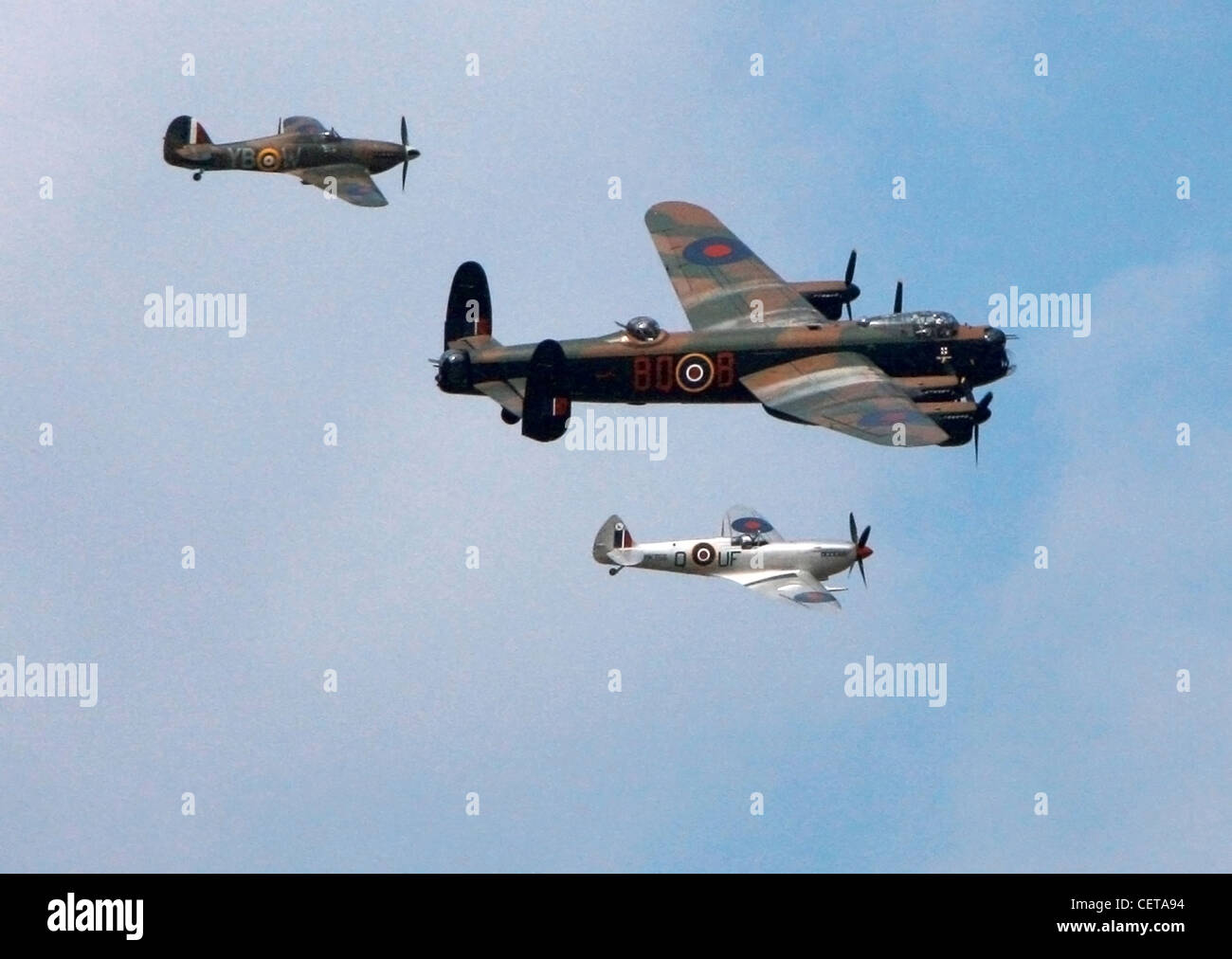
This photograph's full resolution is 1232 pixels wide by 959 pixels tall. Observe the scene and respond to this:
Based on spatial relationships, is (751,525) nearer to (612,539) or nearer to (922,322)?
(612,539)

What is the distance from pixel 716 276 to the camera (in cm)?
7844

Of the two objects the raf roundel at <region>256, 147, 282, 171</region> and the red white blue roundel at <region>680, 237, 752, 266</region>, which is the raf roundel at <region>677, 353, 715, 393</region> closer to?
the red white blue roundel at <region>680, 237, 752, 266</region>

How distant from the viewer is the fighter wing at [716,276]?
75.8m

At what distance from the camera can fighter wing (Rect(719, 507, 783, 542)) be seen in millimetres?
71562

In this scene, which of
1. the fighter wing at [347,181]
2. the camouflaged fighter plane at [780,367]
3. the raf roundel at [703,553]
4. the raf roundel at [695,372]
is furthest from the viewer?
the fighter wing at [347,181]

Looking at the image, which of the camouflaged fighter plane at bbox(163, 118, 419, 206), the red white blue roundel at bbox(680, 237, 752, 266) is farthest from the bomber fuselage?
the camouflaged fighter plane at bbox(163, 118, 419, 206)

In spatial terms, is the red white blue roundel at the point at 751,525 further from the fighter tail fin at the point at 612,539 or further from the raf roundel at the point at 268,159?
the raf roundel at the point at 268,159

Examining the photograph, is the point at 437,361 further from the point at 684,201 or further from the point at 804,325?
the point at 684,201

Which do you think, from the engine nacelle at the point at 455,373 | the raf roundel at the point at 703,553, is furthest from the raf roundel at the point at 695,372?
the engine nacelle at the point at 455,373

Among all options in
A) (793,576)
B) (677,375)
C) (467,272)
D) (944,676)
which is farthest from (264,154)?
(944,676)

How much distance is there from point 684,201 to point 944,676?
854 inches

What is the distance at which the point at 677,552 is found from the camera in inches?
2798

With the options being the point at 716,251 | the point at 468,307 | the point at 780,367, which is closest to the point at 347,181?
the point at 468,307

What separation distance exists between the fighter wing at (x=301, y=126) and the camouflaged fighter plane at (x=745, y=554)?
14.9 metres
